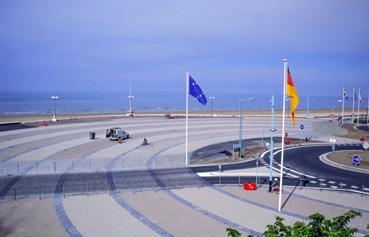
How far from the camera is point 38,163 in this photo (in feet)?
99.6

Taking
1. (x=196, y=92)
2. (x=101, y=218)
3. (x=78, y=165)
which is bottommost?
(x=101, y=218)

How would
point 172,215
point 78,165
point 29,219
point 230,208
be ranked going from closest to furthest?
point 29,219
point 172,215
point 230,208
point 78,165

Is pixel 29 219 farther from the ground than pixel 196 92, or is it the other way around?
pixel 196 92

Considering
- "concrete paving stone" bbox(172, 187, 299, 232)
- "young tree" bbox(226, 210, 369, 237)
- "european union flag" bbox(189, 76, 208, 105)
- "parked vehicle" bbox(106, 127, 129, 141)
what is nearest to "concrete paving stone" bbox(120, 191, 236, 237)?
"concrete paving stone" bbox(172, 187, 299, 232)

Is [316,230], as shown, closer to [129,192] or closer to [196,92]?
[129,192]

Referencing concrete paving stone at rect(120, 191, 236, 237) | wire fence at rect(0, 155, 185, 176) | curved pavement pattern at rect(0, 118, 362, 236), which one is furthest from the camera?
wire fence at rect(0, 155, 185, 176)

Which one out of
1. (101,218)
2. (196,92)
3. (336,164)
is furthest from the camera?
(336,164)

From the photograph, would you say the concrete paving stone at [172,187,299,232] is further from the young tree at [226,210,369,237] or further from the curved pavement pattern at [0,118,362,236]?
the young tree at [226,210,369,237]

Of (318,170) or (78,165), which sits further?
(78,165)

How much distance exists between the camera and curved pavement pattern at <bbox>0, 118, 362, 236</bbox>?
1711 centimetres

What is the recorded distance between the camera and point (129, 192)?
22.4 meters

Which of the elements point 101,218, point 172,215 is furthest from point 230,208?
point 101,218

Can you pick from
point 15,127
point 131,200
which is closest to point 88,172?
point 131,200

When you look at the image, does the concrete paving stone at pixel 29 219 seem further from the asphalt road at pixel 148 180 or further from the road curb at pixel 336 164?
the road curb at pixel 336 164
